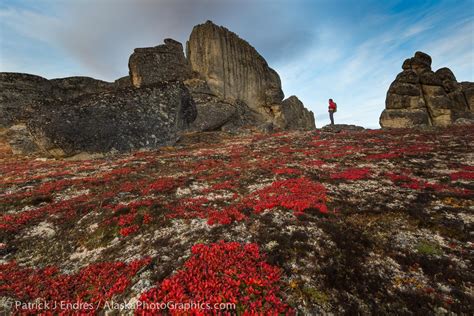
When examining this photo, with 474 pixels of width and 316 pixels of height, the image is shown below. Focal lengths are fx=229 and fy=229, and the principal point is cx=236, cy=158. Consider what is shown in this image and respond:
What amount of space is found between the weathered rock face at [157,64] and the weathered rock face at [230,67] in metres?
6.86

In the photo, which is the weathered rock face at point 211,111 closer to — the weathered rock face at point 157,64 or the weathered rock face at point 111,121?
the weathered rock face at point 157,64

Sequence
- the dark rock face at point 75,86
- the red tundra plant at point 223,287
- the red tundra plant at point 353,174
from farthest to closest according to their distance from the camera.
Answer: the dark rock face at point 75,86
the red tundra plant at point 353,174
the red tundra plant at point 223,287

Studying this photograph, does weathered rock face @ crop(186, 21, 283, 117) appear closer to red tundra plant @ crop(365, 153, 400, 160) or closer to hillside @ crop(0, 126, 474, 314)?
red tundra plant @ crop(365, 153, 400, 160)

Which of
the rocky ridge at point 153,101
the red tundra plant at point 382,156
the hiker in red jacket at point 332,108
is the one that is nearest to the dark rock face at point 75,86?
the rocky ridge at point 153,101

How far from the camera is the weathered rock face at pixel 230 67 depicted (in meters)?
64.6

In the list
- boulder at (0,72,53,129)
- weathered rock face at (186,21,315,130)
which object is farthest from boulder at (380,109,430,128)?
boulder at (0,72,53,129)

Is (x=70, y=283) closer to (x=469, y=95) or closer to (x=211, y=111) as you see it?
(x=211, y=111)

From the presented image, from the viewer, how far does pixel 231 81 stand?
68.7 metres

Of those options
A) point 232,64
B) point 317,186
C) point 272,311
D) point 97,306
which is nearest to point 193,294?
point 272,311

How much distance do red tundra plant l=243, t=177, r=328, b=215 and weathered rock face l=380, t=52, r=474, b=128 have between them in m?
49.8

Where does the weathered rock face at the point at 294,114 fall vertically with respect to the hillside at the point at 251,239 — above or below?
above

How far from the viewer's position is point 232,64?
6906 cm

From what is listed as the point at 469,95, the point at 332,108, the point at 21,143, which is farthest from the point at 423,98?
the point at 21,143

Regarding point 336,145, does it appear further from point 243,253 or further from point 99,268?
point 99,268
